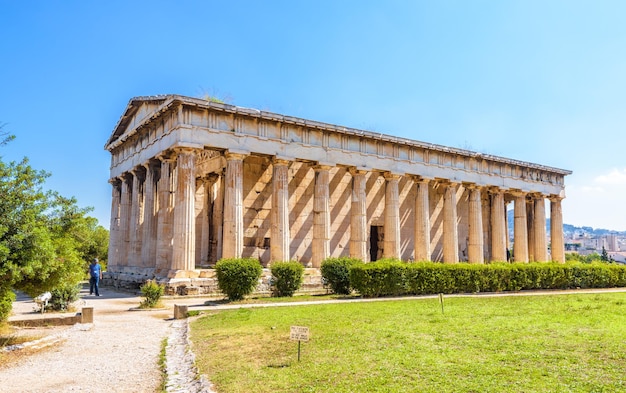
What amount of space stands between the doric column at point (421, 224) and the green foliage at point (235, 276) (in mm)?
14977

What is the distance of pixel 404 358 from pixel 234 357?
10.7 feet

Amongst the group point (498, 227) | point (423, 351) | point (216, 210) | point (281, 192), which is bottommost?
point (423, 351)

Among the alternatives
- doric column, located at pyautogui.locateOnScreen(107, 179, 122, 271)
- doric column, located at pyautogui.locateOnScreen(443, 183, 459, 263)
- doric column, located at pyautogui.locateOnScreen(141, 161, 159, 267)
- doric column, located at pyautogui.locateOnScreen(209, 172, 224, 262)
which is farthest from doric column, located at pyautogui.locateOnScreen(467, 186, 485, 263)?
doric column, located at pyautogui.locateOnScreen(107, 179, 122, 271)

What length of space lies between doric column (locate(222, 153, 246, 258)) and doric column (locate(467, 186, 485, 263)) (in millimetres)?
17972

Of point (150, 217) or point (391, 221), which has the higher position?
point (150, 217)

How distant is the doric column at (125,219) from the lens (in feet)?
101

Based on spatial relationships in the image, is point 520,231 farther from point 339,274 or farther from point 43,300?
point 43,300

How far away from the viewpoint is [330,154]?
1130 inches

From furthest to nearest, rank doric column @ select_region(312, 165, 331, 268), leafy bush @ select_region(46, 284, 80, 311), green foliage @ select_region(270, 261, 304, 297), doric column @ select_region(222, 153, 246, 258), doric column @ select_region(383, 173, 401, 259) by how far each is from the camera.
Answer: doric column @ select_region(383, 173, 401, 259), doric column @ select_region(312, 165, 331, 268), doric column @ select_region(222, 153, 246, 258), green foliage @ select_region(270, 261, 304, 297), leafy bush @ select_region(46, 284, 80, 311)

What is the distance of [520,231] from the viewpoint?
38281 mm

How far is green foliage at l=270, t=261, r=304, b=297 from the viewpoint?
21203mm

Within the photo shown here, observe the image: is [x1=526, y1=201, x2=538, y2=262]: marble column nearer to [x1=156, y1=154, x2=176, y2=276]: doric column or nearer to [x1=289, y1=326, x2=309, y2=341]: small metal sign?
[x1=156, y1=154, x2=176, y2=276]: doric column

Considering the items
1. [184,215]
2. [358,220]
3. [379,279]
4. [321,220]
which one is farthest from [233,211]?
[379,279]

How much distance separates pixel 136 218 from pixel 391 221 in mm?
15340
